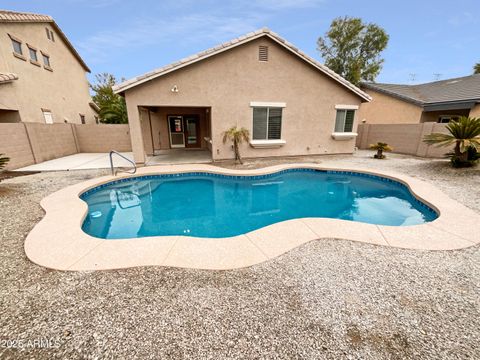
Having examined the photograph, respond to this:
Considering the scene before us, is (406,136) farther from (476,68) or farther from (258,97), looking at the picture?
(476,68)

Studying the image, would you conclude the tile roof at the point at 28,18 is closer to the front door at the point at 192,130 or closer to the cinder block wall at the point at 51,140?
the cinder block wall at the point at 51,140

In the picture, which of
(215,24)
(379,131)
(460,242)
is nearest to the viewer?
(460,242)

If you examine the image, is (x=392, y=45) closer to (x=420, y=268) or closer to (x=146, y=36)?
(x=146, y=36)

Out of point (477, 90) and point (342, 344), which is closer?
point (342, 344)

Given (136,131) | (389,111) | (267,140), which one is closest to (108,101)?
A: (136,131)

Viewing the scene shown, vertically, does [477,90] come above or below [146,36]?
below

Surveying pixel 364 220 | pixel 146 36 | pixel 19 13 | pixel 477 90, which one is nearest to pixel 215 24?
pixel 146 36

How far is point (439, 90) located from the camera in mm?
16969

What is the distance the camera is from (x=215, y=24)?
641 inches

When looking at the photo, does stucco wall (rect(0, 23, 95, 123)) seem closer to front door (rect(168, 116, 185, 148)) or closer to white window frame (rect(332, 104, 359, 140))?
front door (rect(168, 116, 185, 148))

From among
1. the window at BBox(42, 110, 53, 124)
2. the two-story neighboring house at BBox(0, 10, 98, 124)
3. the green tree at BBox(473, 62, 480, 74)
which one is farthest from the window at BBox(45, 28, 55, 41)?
the green tree at BBox(473, 62, 480, 74)

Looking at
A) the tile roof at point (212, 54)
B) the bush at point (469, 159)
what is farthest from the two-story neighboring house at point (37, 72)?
the bush at point (469, 159)

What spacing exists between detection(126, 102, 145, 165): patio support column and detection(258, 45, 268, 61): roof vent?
647 cm

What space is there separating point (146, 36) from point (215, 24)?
6.34 m
